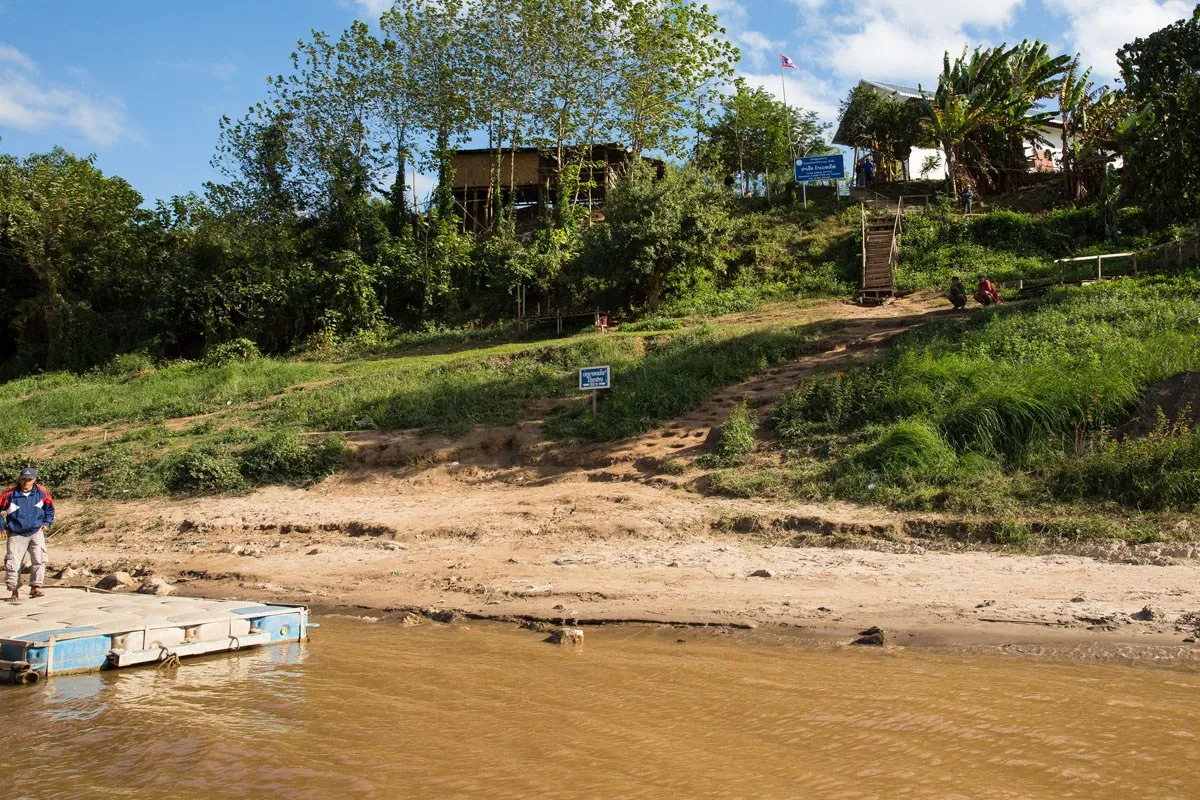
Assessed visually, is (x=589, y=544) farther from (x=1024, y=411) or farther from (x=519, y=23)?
(x=519, y=23)

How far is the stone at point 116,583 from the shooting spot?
11375 millimetres

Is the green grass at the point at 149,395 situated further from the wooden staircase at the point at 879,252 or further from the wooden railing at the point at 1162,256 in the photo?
the wooden railing at the point at 1162,256

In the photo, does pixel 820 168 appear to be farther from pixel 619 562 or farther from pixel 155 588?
pixel 155 588

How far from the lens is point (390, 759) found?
5926 millimetres

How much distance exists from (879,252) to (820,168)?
4.97 meters

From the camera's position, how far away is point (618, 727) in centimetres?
632

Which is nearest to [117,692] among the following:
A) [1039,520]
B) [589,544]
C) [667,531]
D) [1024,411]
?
[589,544]

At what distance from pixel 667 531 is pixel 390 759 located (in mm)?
6797

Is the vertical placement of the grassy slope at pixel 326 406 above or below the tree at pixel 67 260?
below

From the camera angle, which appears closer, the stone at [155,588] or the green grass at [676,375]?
the stone at [155,588]

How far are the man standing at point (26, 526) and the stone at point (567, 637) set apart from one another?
5820 mm

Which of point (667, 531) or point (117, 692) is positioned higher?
point (667, 531)

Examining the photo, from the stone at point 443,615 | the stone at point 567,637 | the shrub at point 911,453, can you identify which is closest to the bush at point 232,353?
the stone at point 443,615

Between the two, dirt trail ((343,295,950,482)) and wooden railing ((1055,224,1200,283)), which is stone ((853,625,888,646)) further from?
wooden railing ((1055,224,1200,283))
